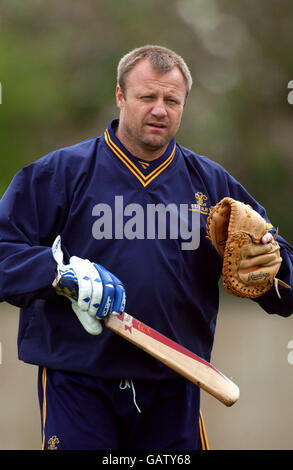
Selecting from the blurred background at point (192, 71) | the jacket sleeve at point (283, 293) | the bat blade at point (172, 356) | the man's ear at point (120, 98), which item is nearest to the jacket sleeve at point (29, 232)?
the bat blade at point (172, 356)

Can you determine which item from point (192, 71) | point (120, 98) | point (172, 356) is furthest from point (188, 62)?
point (172, 356)

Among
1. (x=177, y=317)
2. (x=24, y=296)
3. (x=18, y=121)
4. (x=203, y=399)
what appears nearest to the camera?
(x=24, y=296)

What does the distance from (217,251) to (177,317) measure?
283mm

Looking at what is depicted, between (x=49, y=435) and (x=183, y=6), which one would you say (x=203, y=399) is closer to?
(x=49, y=435)

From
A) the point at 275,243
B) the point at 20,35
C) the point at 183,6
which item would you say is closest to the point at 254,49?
the point at 183,6

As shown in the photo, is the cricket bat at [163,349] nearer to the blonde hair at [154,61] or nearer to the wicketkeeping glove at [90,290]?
the wicketkeeping glove at [90,290]

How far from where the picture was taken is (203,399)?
6137mm

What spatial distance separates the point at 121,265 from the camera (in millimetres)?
2615

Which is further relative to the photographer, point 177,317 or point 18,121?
point 18,121

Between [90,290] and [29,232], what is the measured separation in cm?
38

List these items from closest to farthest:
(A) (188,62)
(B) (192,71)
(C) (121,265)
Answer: (C) (121,265), (B) (192,71), (A) (188,62)

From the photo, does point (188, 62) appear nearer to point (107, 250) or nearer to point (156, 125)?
point (156, 125)

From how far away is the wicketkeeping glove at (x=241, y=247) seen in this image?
2641 mm

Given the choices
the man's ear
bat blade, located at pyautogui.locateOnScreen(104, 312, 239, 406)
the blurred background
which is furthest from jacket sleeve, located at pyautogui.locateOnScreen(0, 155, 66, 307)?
the blurred background
